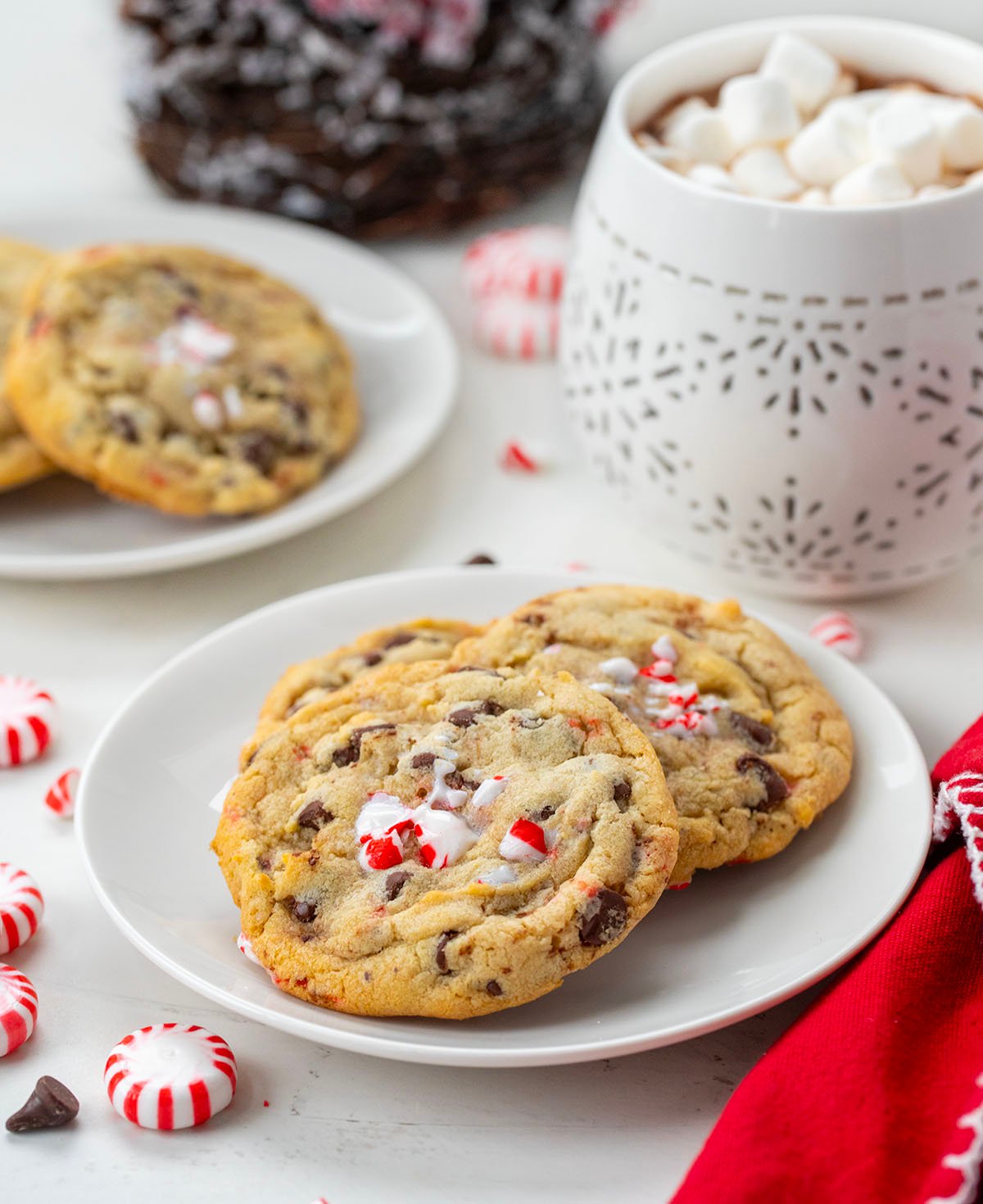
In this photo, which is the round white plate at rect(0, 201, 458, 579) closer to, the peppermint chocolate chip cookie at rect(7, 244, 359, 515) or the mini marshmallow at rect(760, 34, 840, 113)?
the peppermint chocolate chip cookie at rect(7, 244, 359, 515)

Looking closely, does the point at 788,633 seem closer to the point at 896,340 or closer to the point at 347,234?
the point at 896,340

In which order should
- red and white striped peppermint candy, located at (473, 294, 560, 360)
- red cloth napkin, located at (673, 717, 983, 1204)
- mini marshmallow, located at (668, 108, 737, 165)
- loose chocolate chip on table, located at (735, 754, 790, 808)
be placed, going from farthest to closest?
red and white striped peppermint candy, located at (473, 294, 560, 360) < mini marshmallow, located at (668, 108, 737, 165) < loose chocolate chip on table, located at (735, 754, 790, 808) < red cloth napkin, located at (673, 717, 983, 1204)

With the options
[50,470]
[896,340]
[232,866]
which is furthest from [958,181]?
[50,470]

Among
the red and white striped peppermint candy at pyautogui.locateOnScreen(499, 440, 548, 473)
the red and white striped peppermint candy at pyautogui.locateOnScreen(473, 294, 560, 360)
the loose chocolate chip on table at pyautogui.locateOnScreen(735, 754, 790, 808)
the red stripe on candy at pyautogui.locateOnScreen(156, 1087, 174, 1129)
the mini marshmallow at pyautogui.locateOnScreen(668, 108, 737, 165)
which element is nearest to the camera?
the red stripe on candy at pyautogui.locateOnScreen(156, 1087, 174, 1129)

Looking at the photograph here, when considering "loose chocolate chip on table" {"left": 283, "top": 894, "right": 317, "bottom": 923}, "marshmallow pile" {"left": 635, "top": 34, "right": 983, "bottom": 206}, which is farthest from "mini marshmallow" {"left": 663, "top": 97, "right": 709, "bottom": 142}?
"loose chocolate chip on table" {"left": 283, "top": 894, "right": 317, "bottom": 923}

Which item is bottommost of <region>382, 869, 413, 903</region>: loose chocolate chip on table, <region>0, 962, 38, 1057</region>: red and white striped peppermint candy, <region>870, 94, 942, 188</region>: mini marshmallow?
<region>0, 962, 38, 1057</region>: red and white striped peppermint candy

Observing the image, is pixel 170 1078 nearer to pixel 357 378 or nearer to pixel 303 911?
pixel 303 911

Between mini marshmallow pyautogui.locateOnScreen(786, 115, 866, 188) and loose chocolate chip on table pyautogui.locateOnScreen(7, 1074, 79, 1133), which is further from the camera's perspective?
mini marshmallow pyautogui.locateOnScreen(786, 115, 866, 188)
